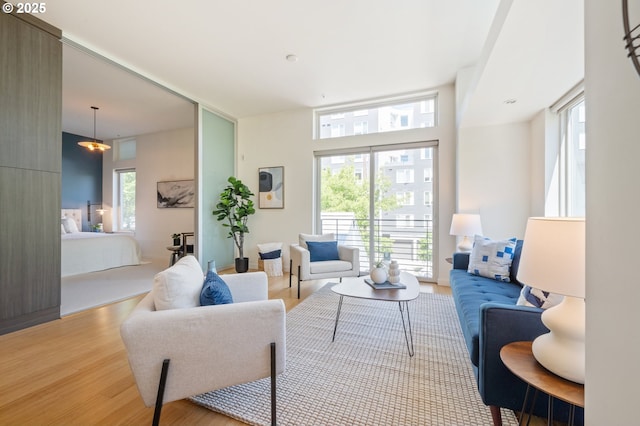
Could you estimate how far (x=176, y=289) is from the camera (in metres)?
1.42

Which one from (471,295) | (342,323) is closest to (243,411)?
(342,323)

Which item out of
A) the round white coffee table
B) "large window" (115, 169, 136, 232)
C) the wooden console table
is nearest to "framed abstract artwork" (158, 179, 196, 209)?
"large window" (115, 169, 136, 232)

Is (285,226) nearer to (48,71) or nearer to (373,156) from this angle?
(373,156)

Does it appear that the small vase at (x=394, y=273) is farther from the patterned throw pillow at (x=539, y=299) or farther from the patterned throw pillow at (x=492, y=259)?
the patterned throw pillow at (x=539, y=299)

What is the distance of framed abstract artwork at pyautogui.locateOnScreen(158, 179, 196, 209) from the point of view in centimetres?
586

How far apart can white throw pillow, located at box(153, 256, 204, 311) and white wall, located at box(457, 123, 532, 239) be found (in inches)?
136

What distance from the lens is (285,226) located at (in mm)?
5000

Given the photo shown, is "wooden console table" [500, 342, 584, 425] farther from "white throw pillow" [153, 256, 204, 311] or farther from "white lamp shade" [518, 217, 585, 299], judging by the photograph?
"white throw pillow" [153, 256, 204, 311]

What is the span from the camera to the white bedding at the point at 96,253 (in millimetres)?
4359

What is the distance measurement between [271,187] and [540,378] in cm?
456

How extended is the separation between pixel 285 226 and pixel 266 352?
3.65 meters

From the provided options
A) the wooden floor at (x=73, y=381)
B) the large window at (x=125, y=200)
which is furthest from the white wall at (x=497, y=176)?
the large window at (x=125, y=200)

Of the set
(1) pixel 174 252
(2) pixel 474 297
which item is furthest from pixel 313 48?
(1) pixel 174 252

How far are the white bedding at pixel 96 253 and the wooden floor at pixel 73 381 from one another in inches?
88.8
